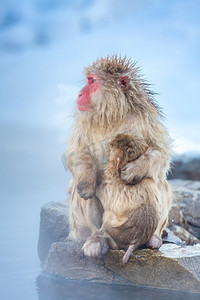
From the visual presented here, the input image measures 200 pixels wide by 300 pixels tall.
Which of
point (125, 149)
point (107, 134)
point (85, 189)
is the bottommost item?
point (85, 189)

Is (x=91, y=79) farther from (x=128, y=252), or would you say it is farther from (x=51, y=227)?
(x=51, y=227)

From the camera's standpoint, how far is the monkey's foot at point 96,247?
336 centimetres

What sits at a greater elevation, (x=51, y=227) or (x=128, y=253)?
(x=51, y=227)

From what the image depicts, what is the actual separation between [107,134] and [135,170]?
44cm

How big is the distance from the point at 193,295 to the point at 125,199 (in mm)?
919

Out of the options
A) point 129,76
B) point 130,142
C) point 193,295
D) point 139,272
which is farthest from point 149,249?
point 129,76

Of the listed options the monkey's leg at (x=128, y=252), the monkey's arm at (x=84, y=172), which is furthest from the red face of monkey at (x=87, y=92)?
the monkey's leg at (x=128, y=252)

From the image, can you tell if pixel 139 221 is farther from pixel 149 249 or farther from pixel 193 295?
pixel 193 295

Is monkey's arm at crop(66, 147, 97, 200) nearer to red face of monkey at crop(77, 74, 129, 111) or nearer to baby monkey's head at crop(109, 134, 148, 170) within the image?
baby monkey's head at crop(109, 134, 148, 170)

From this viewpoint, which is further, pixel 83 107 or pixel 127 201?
pixel 83 107

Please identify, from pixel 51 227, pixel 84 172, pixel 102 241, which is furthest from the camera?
pixel 51 227

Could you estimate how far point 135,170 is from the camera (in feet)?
10.3

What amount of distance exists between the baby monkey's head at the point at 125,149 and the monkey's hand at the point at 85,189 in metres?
0.26

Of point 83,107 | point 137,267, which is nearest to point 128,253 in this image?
point 137,267
